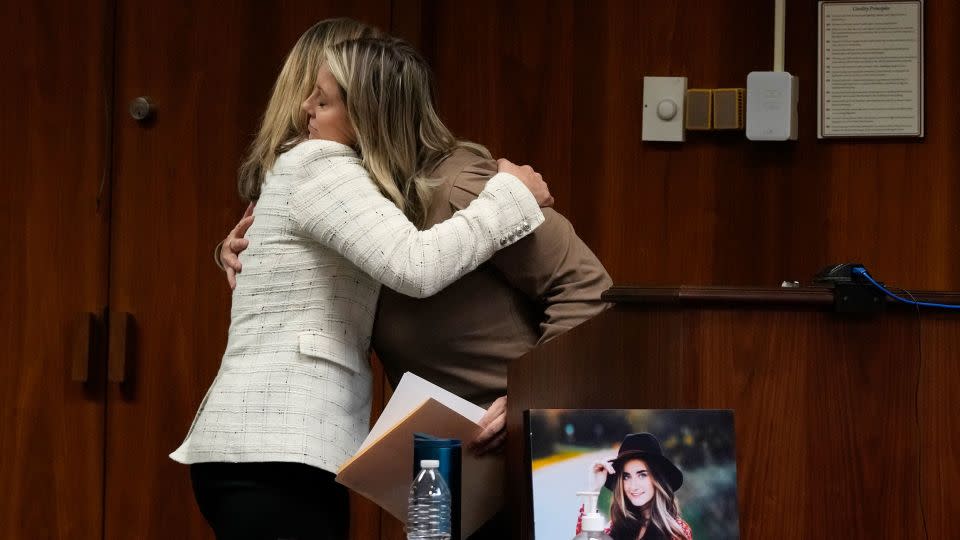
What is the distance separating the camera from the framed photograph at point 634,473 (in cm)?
134

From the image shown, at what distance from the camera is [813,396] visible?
1.47 m

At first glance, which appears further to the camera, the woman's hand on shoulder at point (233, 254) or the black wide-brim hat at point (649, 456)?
the woman's hand on shoulder at point (233, 254)

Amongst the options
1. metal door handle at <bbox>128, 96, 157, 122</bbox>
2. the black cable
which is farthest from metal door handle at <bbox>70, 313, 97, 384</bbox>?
the black cable

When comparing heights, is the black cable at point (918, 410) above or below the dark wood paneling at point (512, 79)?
below

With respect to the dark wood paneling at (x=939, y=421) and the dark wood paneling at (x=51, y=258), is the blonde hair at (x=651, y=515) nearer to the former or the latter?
the dark wood paneling at (x=939, y=421)

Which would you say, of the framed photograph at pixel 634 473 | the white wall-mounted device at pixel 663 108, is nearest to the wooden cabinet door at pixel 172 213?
the white wall-mounted device at pixel 663 108

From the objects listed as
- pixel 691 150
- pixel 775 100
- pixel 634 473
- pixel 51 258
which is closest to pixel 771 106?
pixel 775 100

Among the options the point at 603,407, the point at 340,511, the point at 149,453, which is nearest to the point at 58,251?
the point at 149,453

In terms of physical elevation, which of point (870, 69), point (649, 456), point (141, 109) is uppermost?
point (870, 69)

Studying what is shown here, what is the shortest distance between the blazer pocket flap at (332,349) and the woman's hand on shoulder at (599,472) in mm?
461

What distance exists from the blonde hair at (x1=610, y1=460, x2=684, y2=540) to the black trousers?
1.57 ft

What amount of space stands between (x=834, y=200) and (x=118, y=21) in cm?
186

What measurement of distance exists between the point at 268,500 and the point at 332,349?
0.76 ft

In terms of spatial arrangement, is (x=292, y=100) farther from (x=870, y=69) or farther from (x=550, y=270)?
(x=870, y=69)
